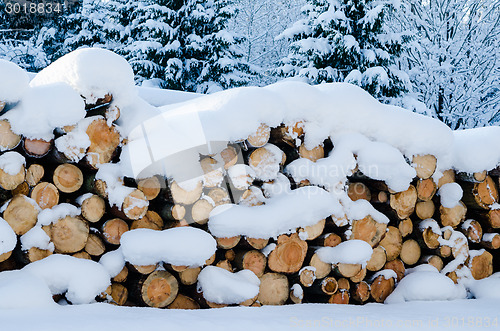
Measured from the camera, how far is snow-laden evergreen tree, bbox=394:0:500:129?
8.48 m

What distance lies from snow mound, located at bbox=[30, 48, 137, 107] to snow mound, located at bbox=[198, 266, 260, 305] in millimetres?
950

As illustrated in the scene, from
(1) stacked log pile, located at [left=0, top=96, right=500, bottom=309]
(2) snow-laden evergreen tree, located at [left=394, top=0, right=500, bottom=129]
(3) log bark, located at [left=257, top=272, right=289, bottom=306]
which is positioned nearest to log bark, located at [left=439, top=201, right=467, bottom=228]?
(1) stacked log pile, located at [left=0, top=96, right=500, bottom=309]

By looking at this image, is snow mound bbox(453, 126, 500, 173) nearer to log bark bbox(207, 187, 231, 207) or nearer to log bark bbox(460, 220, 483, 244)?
log bark bbox(460, 220, 483, 244)

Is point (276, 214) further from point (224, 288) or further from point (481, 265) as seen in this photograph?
point (481, 265)

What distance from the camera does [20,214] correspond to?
1.87 metres

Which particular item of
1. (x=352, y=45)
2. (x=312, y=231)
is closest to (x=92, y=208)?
(x=312, y=231)

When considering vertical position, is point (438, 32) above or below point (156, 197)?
below

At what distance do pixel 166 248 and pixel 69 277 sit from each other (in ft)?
1.35

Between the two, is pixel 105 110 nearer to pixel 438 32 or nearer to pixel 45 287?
pixel 45 287

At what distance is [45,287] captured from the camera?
5.71 feet

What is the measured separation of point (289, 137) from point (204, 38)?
865 centimetres

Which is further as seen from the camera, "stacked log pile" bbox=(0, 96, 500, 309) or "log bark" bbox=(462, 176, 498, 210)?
"log bark" bbox=(462, 176, 498, 210)

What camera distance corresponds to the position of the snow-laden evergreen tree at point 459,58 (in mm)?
8477

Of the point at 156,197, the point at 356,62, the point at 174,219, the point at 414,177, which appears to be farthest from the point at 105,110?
the point at 356,62
